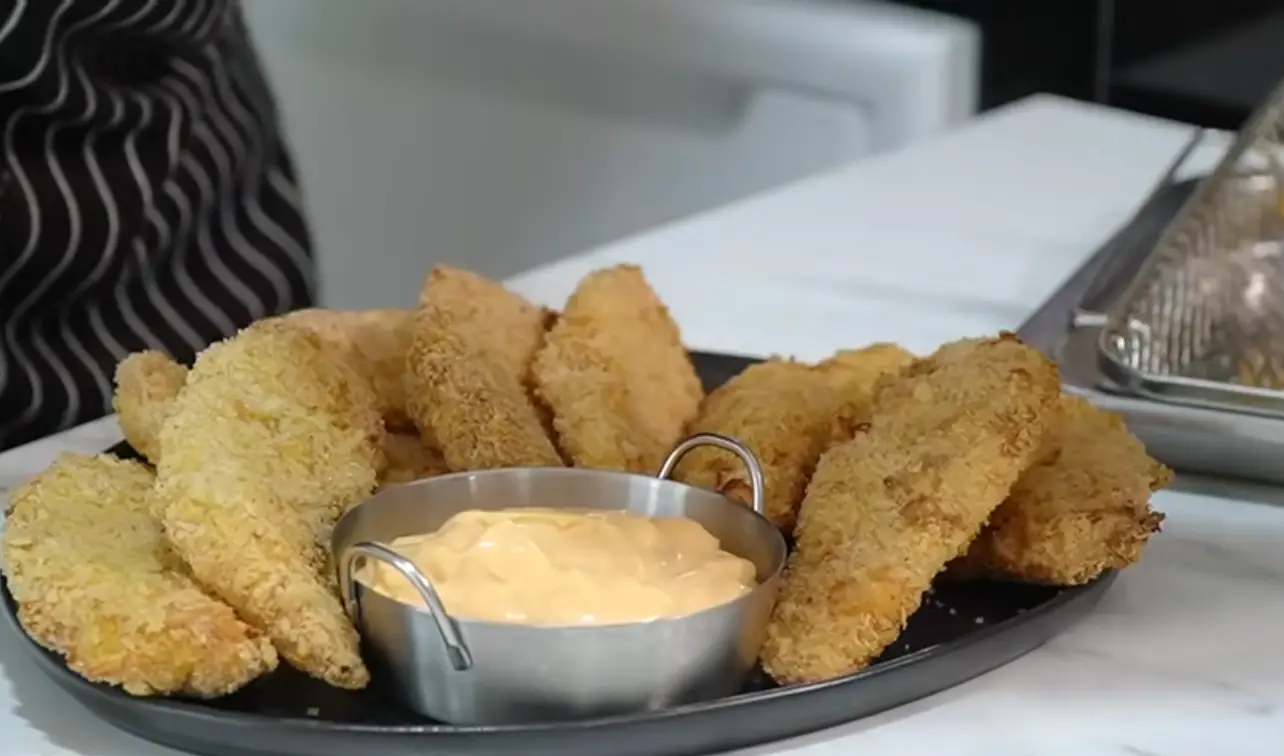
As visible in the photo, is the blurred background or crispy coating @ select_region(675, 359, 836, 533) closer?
crispy coating @ select_region(675, 359, 836, 533)

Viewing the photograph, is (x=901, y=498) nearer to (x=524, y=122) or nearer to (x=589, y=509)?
(x=589, y=509)

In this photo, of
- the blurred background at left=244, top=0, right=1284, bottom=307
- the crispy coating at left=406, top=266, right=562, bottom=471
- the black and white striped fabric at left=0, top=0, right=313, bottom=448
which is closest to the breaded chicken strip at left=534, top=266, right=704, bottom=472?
the crispy coating at left=406, top=266, right=562, bottom=471

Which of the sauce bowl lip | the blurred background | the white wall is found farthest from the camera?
the white wall

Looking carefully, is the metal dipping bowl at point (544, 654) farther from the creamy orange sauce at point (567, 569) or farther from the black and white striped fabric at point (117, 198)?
the black and white striped fabric at point (117, 198)

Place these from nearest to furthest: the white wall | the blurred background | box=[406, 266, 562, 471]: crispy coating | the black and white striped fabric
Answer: box=[406, 266, 562, 471]: crispy coating, the black and white striped fabric, the blurred background, the white wall

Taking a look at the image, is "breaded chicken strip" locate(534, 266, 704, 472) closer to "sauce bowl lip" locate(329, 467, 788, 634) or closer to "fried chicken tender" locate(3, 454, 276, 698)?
"sauce bowl lip" locate(329, 467, 788, 634)

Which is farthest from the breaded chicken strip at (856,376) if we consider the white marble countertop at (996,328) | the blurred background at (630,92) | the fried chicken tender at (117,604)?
the blurred background at (630,92)
